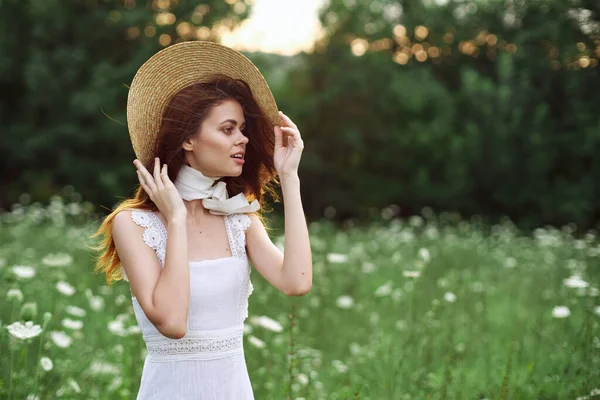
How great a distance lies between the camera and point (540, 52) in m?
19.1

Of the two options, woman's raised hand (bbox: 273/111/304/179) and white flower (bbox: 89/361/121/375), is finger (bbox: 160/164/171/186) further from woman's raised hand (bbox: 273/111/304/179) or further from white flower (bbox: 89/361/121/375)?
white flower (bbox: 89/361/121/375)

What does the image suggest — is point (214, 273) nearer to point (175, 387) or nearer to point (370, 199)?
point (175, 387)

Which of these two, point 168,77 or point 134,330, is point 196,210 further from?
point 134,330

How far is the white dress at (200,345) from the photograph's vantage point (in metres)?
1.80

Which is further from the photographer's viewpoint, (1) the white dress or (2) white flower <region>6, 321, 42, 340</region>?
(2) white flower <region>6, 321, 42, 340</region>

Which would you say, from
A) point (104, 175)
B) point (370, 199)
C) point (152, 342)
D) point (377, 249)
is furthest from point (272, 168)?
point (370, 199)

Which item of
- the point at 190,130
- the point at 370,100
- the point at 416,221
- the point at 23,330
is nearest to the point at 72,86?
the point at 370,100

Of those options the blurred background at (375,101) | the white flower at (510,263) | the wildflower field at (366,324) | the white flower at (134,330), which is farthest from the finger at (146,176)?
the blurred background at (375,101)

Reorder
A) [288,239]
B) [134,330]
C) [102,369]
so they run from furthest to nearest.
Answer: [102,369], [134,330], [288,239]

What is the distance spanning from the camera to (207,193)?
→ 1.95m

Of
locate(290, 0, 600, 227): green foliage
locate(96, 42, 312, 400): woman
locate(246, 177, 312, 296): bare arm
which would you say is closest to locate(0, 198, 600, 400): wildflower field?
locate(246, 177, 312, 296): bare arm

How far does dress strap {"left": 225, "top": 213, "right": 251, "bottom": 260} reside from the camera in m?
1.94

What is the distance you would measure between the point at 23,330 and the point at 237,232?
0.92m

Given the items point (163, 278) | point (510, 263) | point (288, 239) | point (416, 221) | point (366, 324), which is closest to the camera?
point (163, 278)
